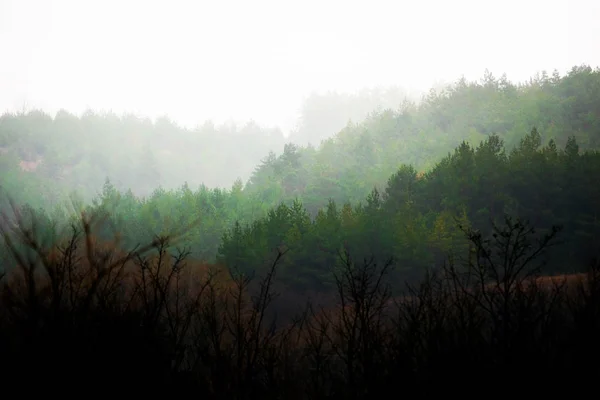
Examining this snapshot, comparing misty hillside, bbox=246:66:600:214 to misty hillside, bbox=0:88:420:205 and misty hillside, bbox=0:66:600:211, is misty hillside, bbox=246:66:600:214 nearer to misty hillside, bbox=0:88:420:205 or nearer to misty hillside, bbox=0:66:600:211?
misty hillside, bbox=0:66:600:211

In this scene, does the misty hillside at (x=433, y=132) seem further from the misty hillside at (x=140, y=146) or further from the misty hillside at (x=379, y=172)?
the misty hillside at (x=140, y=146)

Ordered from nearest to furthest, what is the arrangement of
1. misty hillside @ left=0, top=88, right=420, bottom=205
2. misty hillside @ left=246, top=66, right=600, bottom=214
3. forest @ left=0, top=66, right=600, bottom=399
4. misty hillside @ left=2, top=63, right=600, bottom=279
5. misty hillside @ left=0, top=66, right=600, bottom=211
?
forest @ left=0, top=66, right=600, bottom=399
misty hillside @ left=2, top=63, right=600, bottom=279
misty hillside @ left=246, top=66, right=600, bottom=214
misty hillside @ left=0, top=66, right=600, bottom=211
misty hillside @ left=0, top=88, right=420, bottom=205

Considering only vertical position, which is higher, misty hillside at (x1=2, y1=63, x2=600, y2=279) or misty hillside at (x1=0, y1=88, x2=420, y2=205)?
misty hillside at (x1=0, y1=88, x2=420, y2=205)

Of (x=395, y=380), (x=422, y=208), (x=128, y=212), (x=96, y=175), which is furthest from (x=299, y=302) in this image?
(x=96, y=175)

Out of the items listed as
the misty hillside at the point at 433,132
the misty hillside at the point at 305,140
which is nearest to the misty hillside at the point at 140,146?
the misty hillside at the point at 305,140

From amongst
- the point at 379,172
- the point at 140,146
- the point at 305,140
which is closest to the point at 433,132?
the point at 379,172

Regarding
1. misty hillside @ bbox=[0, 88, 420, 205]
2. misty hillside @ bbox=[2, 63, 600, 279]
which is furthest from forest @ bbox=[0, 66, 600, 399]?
misty hillside @ bbox=[0, 88, 420, 205]

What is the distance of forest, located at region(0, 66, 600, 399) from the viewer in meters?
7.45

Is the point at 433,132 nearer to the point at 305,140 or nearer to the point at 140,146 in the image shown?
the point at 305,140

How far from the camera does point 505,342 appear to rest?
7.55 meters

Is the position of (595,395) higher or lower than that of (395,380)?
lower

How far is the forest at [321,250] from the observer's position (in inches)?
293

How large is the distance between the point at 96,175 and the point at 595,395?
7764 cm

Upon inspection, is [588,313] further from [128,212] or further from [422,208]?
[128,212]
